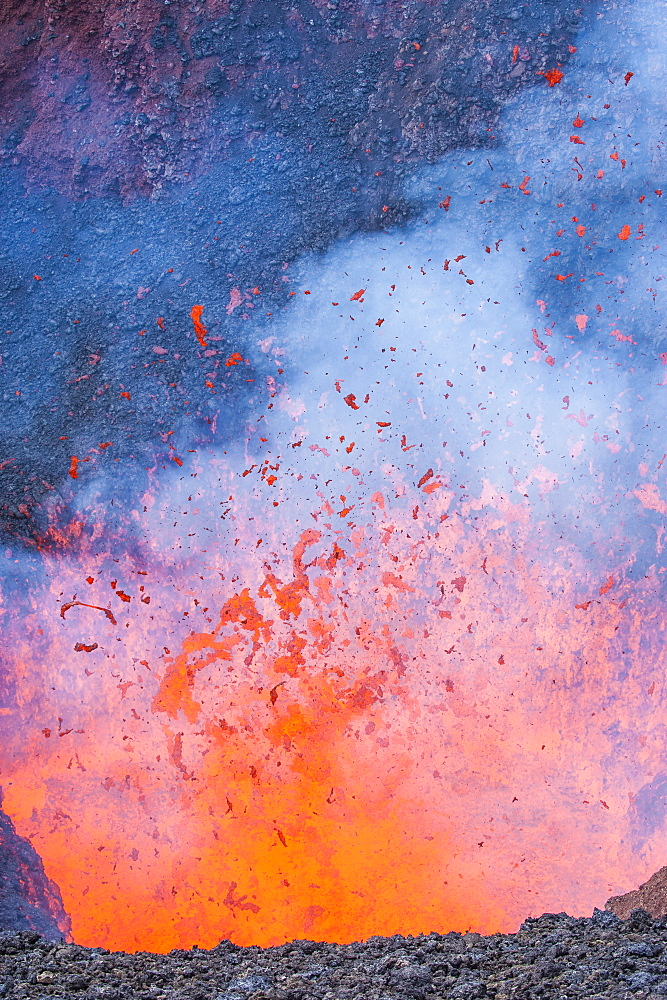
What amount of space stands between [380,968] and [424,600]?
2570 mm

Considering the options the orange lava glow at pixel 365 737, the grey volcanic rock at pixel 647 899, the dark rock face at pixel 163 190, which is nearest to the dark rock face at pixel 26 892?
the orange lava glow at pixel 365 737

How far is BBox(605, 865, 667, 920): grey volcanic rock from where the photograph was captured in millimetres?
5387

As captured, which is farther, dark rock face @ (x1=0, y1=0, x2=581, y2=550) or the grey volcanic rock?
dark rock face @ (x1=0, y1=0, x2=581, y2=550)

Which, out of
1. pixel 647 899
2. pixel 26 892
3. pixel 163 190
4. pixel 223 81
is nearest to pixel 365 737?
pixel 647 899

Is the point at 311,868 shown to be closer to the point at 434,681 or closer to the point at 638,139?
the point at 434,681

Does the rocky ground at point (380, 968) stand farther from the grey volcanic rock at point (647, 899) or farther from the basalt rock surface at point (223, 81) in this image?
the basalt rock surface at point (223, 81)

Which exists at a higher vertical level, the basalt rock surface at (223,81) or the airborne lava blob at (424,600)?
the basalt rock surface at (223,81)

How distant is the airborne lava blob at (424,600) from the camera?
5.99 m

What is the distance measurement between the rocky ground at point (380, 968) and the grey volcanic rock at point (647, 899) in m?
0.31

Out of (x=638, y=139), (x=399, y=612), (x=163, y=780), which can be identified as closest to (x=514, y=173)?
(x=638, y=139)

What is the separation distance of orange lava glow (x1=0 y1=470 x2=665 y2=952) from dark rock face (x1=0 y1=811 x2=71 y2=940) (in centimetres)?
10

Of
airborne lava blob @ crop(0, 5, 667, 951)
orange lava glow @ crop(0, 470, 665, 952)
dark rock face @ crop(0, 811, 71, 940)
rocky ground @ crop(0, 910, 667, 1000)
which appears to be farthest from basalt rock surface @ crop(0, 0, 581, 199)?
rocky ground @ crop(0, 910, 667, 1000)

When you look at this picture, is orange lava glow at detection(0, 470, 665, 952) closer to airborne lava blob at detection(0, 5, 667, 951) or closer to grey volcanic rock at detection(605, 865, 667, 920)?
airborne lava blob at detection(0, 5, 667, 951)

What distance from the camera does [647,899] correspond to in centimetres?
557
